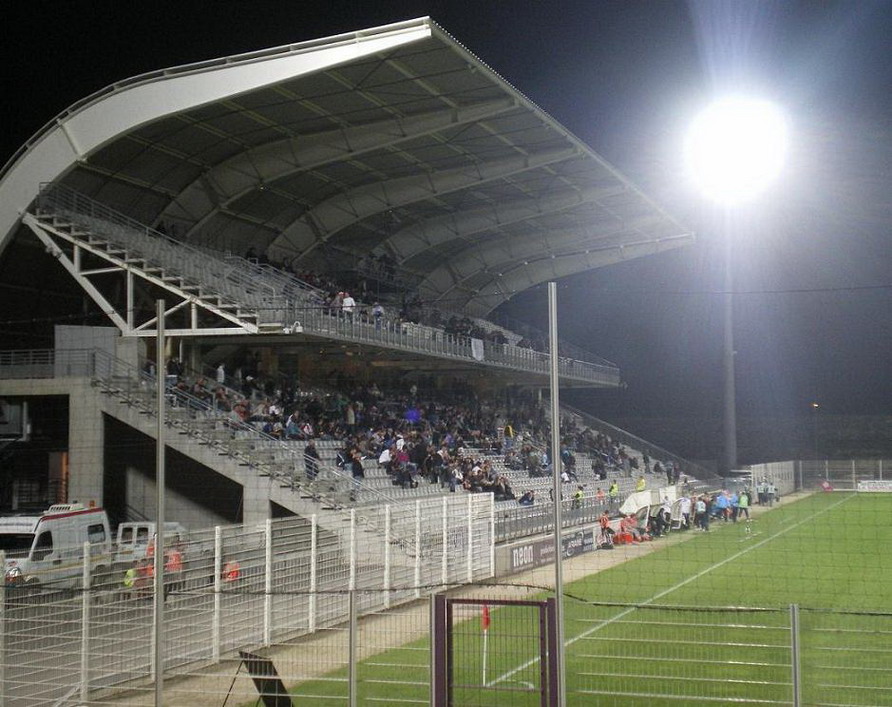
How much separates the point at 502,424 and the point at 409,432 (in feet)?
7.21

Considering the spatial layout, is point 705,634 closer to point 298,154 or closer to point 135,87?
point 135,87

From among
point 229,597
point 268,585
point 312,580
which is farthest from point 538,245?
point 229,597

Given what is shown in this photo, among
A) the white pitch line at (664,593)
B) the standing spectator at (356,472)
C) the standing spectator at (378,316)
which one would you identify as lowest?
the white pitch line at (664,593)

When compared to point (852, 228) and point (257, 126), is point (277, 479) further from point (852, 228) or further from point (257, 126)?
point (852, 228)

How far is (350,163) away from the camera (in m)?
27.5

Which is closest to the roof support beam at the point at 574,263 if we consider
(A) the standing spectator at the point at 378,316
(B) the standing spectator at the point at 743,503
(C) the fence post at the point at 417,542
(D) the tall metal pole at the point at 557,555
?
(B) the standing spectator at the point at 743,503

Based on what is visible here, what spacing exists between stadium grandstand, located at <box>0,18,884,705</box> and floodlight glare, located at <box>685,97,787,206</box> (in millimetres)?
6750

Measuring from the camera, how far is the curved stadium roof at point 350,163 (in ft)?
71.0

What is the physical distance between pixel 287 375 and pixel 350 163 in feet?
25.9

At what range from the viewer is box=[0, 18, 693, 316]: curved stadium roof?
71.0ft

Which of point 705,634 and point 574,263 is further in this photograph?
point 574,263

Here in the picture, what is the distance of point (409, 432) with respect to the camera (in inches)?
677

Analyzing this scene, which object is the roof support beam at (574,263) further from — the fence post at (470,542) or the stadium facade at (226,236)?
the fence post at (470,542)

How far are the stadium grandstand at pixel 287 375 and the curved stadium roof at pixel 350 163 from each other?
0.08 meters
